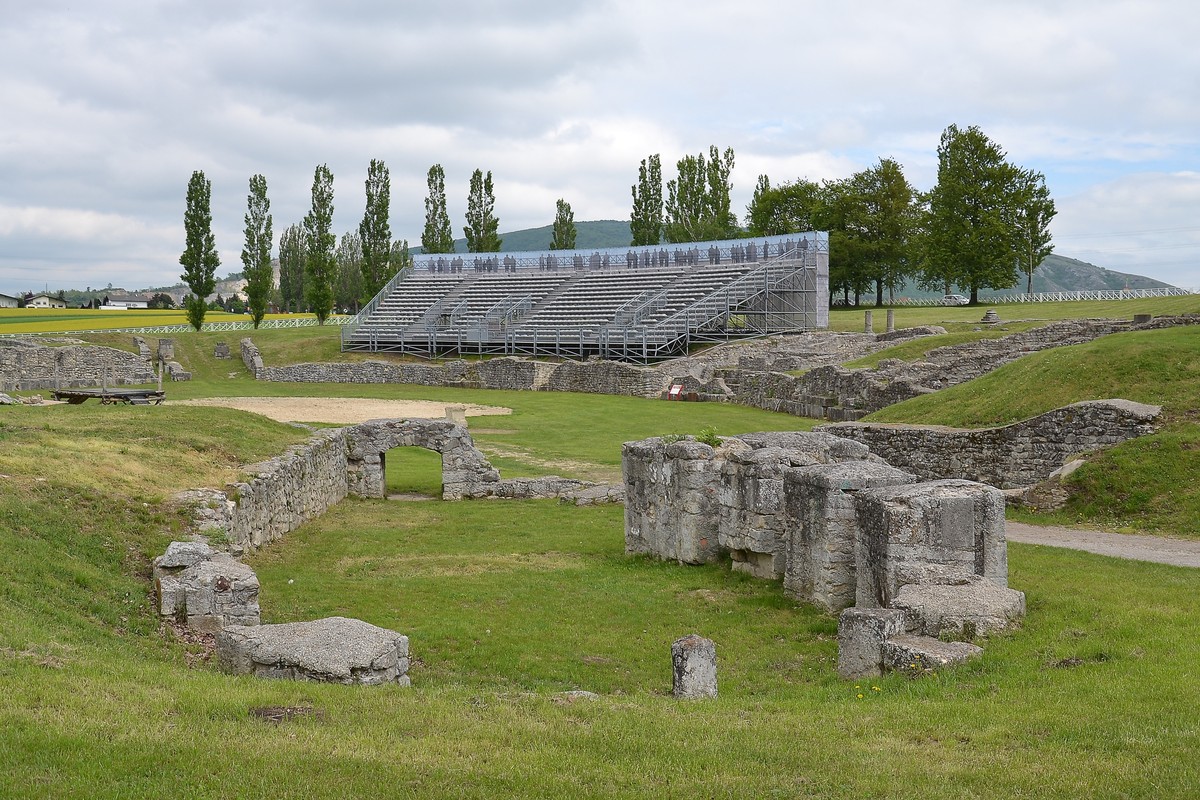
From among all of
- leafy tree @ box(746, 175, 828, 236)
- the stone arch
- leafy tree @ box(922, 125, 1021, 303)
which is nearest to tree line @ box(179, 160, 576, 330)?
leafy tree @ box(746, 175, 828, 236)

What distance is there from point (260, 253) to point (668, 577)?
214 feet

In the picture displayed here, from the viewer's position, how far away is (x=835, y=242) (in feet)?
262

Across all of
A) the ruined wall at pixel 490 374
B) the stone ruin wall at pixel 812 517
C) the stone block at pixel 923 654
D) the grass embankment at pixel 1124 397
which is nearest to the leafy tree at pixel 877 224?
the ruined wall at pixel 490 374

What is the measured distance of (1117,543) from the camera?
1611 centimetres

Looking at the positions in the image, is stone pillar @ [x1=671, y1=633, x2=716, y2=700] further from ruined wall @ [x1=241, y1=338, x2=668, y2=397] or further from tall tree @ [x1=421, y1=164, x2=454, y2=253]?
tall tree @ [x1=421, y1=164, x2=454, y2=253]

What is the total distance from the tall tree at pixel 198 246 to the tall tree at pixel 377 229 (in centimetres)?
1215

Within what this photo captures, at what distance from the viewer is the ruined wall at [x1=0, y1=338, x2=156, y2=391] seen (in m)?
53.4

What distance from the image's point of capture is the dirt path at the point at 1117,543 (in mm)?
14922

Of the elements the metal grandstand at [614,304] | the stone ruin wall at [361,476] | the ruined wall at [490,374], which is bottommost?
the stone ruin wall at [361,476]

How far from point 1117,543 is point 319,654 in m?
12.4

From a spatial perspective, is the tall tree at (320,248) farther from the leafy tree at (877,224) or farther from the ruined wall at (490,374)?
the leafy tree at (877,224)

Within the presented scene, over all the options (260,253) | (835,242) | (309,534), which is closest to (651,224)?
(835,242)

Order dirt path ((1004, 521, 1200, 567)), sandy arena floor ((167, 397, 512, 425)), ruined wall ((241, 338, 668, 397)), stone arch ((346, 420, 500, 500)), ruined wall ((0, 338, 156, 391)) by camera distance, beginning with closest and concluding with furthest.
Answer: dirt path ((1004, 521, 1200, 567)) < stone arch ((346, 420, 500, 500)) < sandy arena floor ((167, 397, 512, 425)) < ruined wall ((241, 338, 668, 397)) < ruined wall ((0, 338, 156, 391))

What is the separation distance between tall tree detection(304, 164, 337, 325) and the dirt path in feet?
214
